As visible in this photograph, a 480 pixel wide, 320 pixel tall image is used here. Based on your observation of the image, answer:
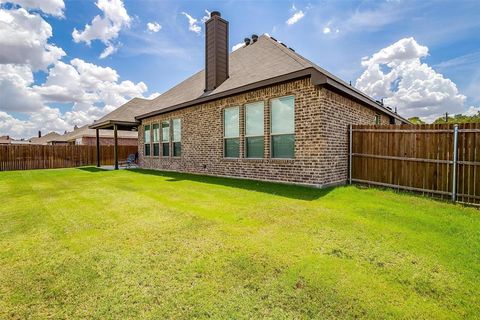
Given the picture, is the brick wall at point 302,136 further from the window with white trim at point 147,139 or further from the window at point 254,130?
the window with white trim at point 147,139

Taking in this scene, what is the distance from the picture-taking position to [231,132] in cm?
948

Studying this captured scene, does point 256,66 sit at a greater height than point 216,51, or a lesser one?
lesser

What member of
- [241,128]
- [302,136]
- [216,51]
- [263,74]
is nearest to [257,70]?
[263,74]

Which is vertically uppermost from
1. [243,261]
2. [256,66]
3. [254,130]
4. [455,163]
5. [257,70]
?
[256,66]

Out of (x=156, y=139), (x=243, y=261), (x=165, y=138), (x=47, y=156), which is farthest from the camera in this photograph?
(x=47, y=156)

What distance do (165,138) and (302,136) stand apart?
8989 millimetres

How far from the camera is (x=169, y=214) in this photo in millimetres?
4676

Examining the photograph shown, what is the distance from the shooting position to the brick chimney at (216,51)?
11.1m

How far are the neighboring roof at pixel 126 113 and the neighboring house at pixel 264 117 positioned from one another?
12.2 feet

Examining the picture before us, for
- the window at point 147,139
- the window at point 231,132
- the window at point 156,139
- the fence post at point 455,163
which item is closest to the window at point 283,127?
the window at point 231,132

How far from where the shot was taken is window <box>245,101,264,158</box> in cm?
841

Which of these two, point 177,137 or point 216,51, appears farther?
point 177,137

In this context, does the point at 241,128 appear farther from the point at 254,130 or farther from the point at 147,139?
the point at 147,139

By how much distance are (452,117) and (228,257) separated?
48.9m
